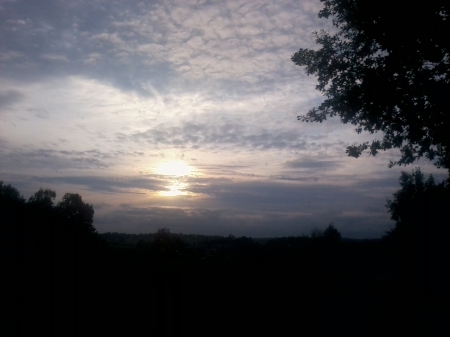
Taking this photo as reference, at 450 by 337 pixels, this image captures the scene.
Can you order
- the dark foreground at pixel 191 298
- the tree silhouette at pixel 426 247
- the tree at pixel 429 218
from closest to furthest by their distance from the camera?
the dark foreground at pixel 191 298, the tree silhouette at pixel 426 247, the tree at pixel 429 218

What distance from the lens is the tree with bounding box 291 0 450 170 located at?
10.4 meters

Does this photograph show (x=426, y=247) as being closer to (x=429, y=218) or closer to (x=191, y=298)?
(x=429, y=218)

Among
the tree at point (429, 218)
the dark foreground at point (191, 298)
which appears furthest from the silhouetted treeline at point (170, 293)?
the tree at point (429, 218)

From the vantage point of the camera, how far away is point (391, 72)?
36.0 ft

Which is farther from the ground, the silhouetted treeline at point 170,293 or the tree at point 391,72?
the tree at point 391,72

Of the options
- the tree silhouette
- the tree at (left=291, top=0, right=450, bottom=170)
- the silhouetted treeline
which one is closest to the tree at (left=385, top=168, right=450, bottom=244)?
the tree silhouette

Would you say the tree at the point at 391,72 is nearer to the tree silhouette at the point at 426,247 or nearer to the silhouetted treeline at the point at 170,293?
the silhouetted treeline at the point at 170,293

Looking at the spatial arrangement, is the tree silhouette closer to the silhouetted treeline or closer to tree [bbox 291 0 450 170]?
the silhouetted treeline

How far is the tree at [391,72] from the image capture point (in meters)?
10.4

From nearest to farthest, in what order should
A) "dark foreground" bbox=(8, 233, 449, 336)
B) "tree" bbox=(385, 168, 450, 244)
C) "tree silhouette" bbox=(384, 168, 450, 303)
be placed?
"dark foreground" bbox=(8, 233, 449, 336) < "tree silhouette" bbox=(384, 168, 450, 303) < "tree" bbox=(385, 168, 450, 244)

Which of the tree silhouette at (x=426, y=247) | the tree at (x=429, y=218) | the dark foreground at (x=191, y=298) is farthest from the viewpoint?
the tree at (x=429, y=218)

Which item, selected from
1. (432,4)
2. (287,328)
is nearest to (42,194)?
(287,328)

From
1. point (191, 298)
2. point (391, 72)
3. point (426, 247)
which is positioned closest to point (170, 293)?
point (191, 298)

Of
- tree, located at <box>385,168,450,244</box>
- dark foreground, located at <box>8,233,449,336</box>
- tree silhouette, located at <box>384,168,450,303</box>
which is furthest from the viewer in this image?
tree, located at <box>385,168,450,244</box>
